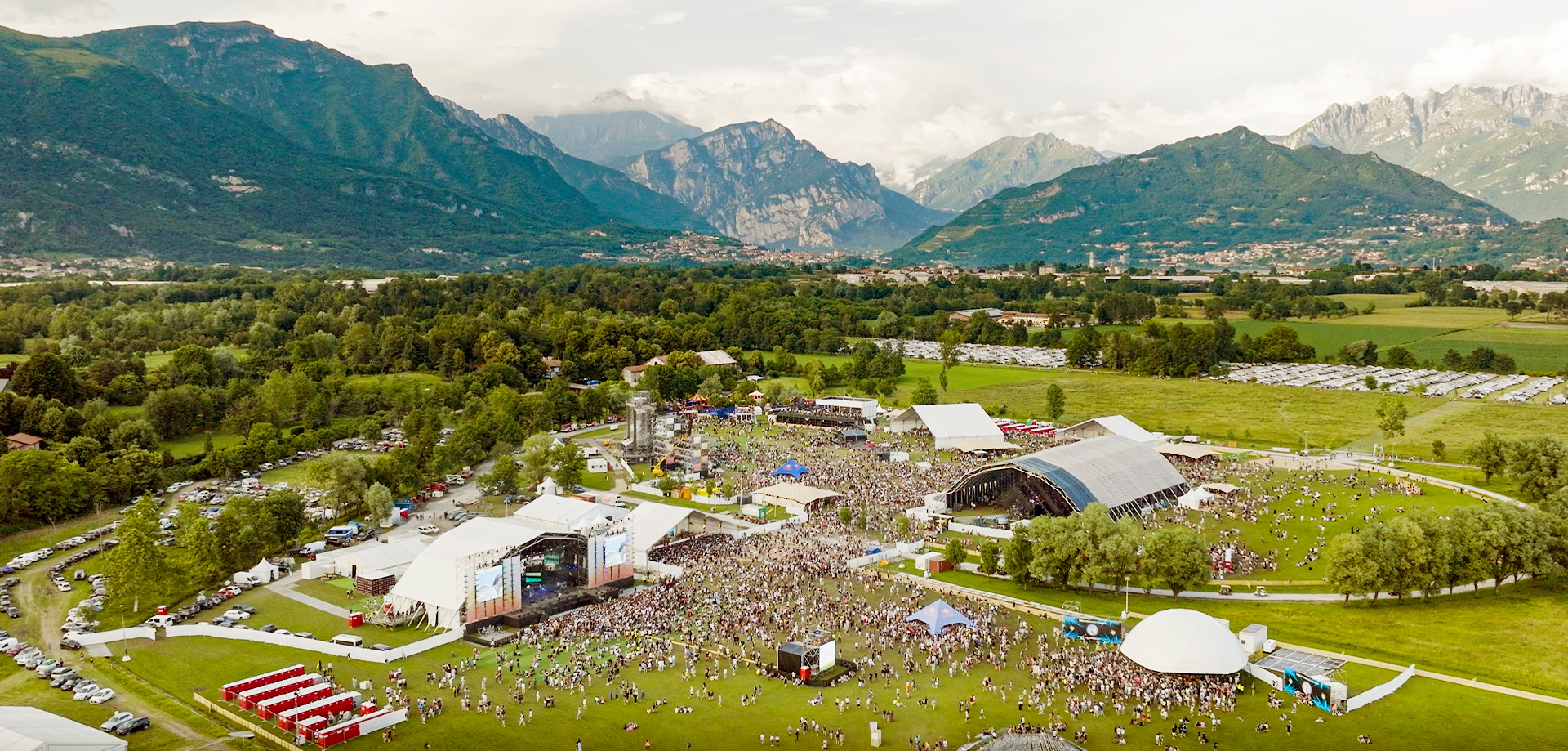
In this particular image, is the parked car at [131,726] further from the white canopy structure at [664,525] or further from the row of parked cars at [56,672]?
the white canopy structure at [664,525]

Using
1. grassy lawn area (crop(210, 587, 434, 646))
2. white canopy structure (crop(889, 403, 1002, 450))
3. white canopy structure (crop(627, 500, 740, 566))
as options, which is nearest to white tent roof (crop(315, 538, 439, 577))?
grassy lawn area (crop(210, 587, 434, 646))

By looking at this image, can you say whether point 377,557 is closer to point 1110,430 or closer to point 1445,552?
point 1445,552

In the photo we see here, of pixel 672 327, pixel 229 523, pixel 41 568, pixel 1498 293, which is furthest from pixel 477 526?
pixel 1498 293

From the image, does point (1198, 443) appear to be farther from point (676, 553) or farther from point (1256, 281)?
point (1256, 281)

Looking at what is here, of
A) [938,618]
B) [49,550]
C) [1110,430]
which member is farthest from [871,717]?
[1110,430]

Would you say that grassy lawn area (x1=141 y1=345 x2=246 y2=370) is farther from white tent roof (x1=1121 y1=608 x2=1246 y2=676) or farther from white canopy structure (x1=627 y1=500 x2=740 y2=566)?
white tent roof (x1=1121 y1=608 x2=1246 y2=676)

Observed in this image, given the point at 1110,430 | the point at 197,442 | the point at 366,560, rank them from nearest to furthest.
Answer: the point at 366,560, the point at 1110,430, the point at 197,442
